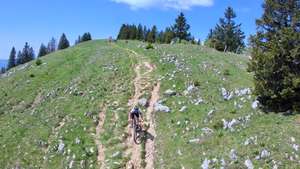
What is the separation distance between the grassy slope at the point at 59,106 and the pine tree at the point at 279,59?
38.8ft

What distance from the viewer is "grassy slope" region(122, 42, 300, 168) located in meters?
22.5

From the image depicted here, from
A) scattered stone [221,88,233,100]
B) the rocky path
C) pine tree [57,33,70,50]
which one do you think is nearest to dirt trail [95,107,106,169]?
the rocky path

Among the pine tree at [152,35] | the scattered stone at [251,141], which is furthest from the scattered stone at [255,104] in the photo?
the pine tree at [152,35]

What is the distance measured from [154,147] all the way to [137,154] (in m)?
1.35

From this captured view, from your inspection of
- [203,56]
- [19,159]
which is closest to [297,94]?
[19,159]

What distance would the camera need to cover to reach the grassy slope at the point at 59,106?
28.9 metres

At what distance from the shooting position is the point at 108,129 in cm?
3103

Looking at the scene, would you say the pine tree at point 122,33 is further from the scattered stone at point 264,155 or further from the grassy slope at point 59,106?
the scattered stone at point 264,155

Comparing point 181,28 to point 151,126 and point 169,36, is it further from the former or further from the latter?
point 151,126

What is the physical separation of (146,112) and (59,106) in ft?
30.4

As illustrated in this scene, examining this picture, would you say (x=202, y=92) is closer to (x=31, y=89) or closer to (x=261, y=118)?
(x=261, y=118)

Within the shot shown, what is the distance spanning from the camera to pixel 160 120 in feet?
102

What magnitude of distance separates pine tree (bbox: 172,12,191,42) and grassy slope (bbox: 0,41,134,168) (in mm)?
38482

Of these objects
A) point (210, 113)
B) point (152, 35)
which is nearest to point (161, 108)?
point (210, 113)
